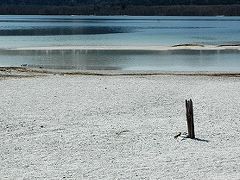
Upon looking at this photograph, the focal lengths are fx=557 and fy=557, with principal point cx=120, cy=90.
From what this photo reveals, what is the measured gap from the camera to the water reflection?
120ft

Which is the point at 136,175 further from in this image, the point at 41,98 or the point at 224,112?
the point at 41,98

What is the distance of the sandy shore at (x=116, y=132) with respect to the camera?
11.9m

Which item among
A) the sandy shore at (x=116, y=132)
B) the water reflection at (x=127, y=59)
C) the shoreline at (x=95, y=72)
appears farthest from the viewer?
the water reflection at (x=127, y=59)

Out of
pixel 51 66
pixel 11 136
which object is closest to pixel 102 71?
pixel 51 66

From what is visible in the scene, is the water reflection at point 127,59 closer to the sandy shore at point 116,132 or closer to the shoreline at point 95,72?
the shoreline at point 95,72

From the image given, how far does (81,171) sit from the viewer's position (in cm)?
1171

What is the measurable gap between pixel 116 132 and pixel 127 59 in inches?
1082

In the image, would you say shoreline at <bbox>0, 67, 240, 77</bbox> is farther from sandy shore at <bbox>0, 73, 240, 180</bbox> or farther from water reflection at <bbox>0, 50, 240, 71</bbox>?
sandy shore at <bbox>0, 73, 240, 180</bbox>

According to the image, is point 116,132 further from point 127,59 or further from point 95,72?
point 127,59

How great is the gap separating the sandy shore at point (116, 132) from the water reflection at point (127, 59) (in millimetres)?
11420

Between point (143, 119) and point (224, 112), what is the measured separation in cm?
296

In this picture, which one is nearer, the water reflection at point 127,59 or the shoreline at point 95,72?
the shoreline at point 95,72

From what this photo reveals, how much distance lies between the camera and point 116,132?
1538 cm

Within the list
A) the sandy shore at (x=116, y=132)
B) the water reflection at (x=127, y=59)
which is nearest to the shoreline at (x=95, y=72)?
the water reflection at (x=127, y=59)
